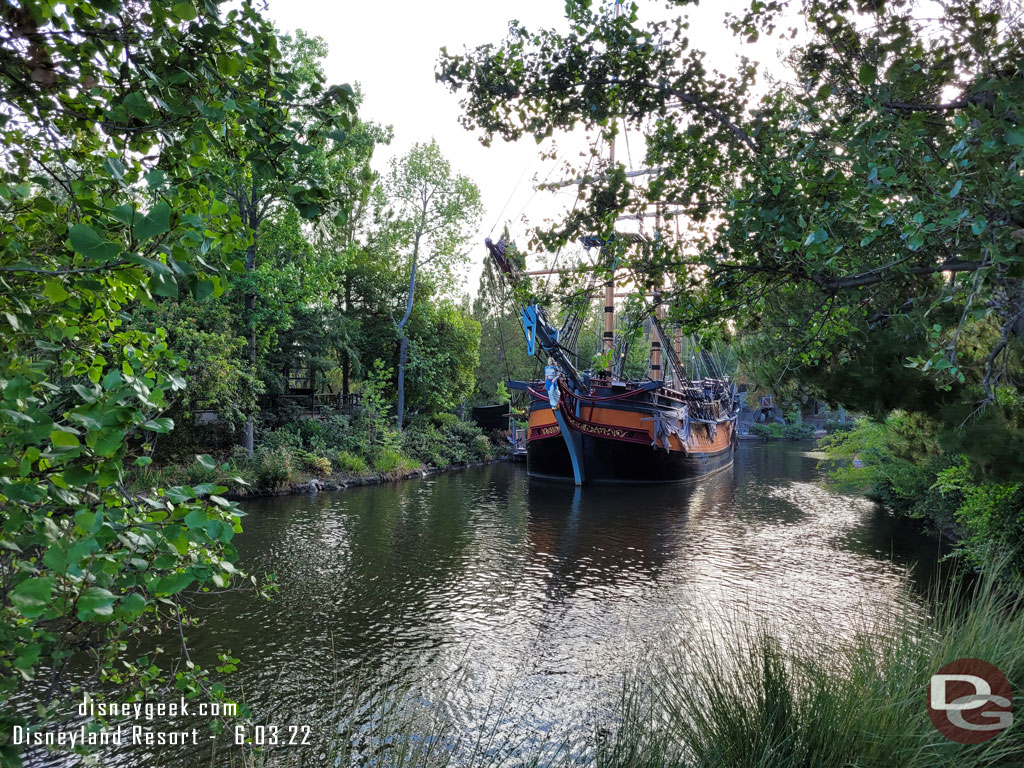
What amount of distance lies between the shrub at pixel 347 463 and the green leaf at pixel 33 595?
1998cm

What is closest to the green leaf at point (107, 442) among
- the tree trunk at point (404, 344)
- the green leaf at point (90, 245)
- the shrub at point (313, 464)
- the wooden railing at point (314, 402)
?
the green leaf at point (90, 245)

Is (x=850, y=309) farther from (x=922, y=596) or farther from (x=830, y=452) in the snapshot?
(x=830, y=452)

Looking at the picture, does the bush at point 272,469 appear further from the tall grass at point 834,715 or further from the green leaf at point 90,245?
the green leaf at point 90,245

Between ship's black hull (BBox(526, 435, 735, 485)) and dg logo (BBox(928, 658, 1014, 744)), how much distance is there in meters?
18.0

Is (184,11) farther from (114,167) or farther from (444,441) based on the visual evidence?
(444,441)

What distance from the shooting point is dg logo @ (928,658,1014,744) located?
10.2 ft

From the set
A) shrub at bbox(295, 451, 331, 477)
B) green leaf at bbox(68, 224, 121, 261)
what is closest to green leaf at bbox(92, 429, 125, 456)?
green leaf at bbox(68, 224, 121, 261)

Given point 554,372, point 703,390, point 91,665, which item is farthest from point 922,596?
point 703,390

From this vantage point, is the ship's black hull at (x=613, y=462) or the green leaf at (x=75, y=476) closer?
the green leaf at (x=75, y=476)

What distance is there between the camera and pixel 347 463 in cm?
2061

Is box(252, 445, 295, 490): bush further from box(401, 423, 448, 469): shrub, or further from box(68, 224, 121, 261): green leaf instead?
box(68, 224, 121, 261): green leaf

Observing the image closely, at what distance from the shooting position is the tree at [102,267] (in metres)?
1.33

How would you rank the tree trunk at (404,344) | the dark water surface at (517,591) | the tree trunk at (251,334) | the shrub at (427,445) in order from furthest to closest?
the tree trunk at (404,344) < the shrub at (427,445) < the tree trunk at (251,334) < the dark water surface at (517,591)

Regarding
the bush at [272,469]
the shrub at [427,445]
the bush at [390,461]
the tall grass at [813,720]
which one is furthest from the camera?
the shrub at [427,445]
